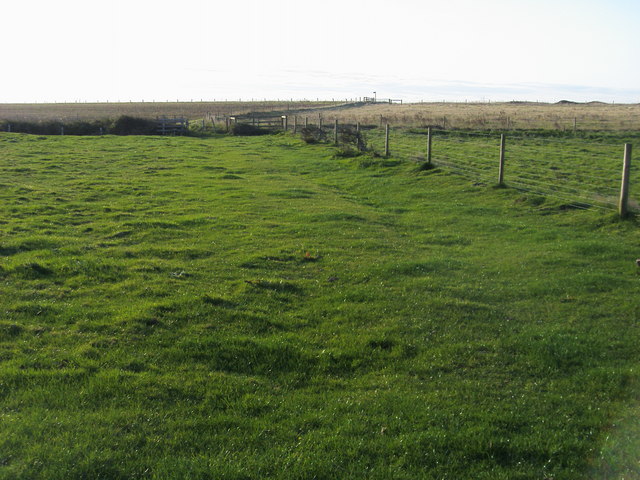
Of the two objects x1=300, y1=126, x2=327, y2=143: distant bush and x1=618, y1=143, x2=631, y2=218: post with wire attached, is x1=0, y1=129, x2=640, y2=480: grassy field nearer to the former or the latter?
x1=618, y1=143, x2=631, y2=218: post with wire attached

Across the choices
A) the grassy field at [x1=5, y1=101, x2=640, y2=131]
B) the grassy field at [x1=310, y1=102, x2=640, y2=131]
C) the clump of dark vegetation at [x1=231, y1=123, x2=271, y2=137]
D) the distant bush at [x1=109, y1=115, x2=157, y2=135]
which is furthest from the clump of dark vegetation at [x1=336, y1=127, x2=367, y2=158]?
the distant bush at [x1=109, y1=115, x2=157, y2=135]

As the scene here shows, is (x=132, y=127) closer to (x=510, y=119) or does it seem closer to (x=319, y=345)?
(x=510, y=119)

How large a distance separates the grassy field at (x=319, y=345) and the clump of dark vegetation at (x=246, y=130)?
35.3 metres

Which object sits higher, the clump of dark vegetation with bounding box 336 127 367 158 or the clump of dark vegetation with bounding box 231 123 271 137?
the clump of dark vegetation with bounding box 231 123 271 137

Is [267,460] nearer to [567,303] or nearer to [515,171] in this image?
[567,303]

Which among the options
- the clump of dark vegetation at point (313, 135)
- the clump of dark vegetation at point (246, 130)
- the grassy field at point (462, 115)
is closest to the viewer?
the clump of dark vegetation at point (313, 135)

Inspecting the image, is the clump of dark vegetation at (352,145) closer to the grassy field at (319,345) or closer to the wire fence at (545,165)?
the wire fence at (545,165)

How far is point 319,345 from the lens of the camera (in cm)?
687

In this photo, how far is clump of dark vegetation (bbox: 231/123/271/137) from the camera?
4928 centimetres

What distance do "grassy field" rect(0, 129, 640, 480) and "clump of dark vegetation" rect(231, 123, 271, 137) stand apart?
35.3 metres

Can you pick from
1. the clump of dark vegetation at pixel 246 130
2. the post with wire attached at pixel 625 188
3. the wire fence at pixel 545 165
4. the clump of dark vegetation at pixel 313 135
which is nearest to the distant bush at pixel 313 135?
the clump of dark vegetation at pixel 313 135

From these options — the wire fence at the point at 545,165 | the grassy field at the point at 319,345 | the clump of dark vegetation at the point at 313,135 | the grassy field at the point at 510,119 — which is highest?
the grassy field at the point at 510,119

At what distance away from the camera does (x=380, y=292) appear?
8789mm

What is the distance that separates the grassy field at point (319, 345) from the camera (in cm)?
466
